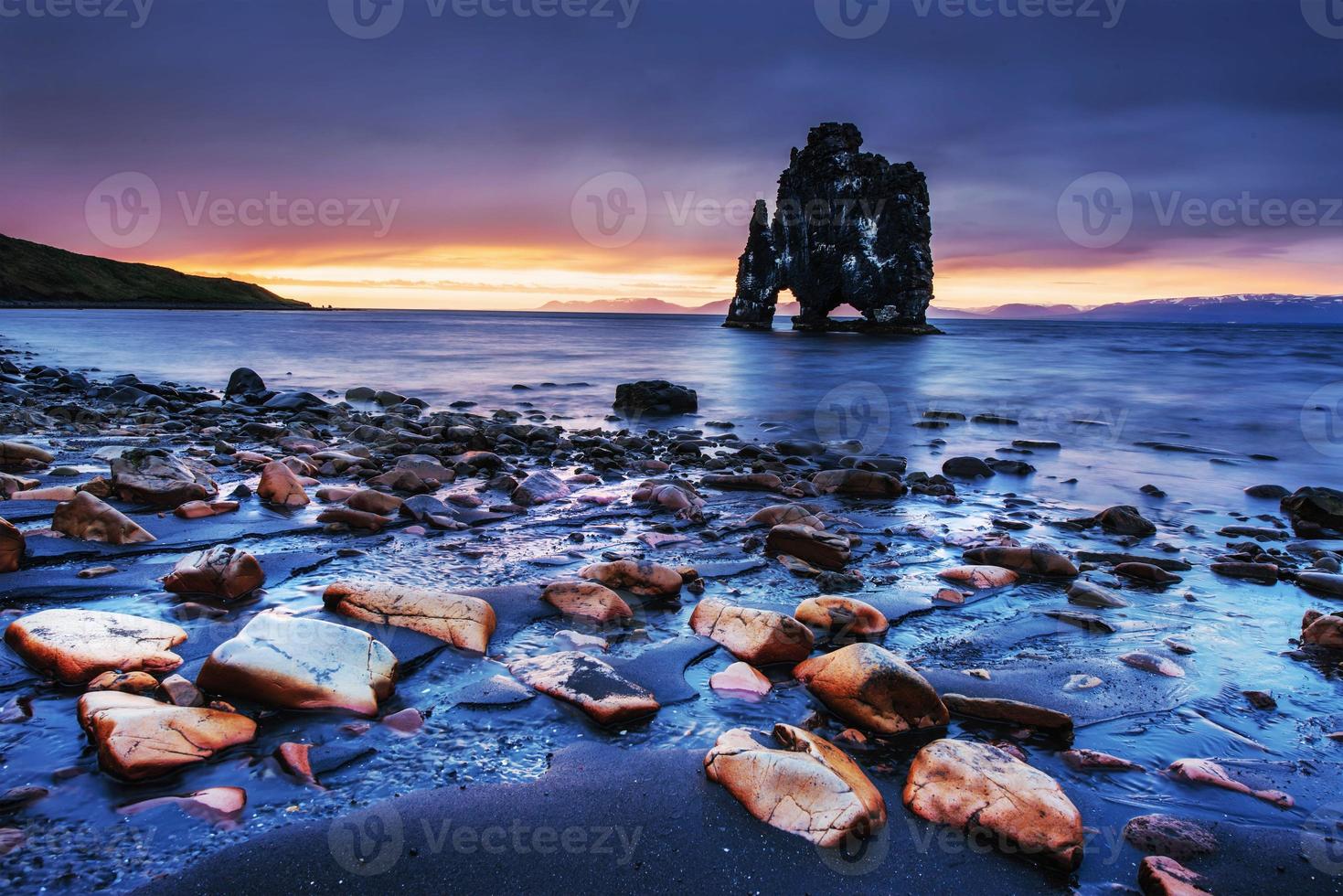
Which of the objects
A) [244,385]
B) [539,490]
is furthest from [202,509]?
[244,385]

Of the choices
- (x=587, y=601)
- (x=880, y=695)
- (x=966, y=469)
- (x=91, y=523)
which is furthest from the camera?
(x=966, y=469)

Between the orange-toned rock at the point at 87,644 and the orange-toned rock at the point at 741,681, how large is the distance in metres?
2.65

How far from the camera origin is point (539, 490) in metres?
7.34

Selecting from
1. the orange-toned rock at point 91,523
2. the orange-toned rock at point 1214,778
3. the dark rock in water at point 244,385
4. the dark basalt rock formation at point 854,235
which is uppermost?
the dark basalt rock formation at point 854,235

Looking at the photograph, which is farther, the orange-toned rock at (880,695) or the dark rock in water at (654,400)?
the dark rock in water at (654,400)

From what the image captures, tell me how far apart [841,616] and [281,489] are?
17.7 ft

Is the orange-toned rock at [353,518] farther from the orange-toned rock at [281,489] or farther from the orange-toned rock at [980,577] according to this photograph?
the orange-toned rock at [980,577]

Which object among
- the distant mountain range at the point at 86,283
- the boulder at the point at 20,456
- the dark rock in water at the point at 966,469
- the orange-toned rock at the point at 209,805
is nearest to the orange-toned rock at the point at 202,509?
the boulder at the point at 20,456

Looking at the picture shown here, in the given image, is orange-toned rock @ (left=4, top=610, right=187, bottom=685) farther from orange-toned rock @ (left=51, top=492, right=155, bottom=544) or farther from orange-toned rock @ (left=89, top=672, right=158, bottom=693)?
orange-toned rock @ (left=51, top=492, right=155, bottom=544)

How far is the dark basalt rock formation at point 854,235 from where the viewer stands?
68.0 metres

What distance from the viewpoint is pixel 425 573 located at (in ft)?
16.3

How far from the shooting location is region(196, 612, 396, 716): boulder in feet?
9.82

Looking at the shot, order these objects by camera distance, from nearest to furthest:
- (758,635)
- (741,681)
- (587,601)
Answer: (741,681) → (758,635) → (587,601)

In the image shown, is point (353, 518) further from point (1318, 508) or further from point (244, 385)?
point (244, 385)
